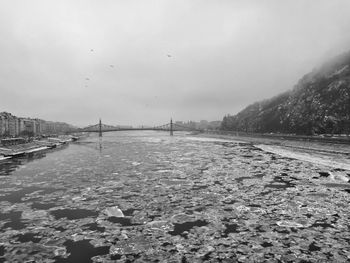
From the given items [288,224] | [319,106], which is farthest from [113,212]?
[319,106]

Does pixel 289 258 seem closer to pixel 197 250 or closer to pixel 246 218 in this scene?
pixel 197 250

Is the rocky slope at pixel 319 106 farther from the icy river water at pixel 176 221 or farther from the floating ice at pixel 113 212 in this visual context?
the floating ice at pixel 113 212

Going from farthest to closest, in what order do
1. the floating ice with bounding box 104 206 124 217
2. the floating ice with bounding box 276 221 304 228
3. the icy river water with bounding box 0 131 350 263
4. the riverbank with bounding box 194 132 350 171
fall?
the riverbank with bounding box 194 132 350 171 → the floating ice with bounding box 104 206 124 217 → the floating ice with bounding box 276 221 304 228 → the icy river water with bounding box 0 131 350 263

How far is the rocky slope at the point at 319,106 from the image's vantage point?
421 feet

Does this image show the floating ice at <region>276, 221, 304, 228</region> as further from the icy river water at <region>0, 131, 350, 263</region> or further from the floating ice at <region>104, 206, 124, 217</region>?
the floating ice at <region>104, 206, 124, 217</region>

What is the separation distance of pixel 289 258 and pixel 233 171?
18.8 metres

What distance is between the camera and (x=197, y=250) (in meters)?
9.72

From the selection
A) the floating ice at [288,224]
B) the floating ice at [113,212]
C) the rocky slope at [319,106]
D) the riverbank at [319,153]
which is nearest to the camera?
the floating ice at [288,224]

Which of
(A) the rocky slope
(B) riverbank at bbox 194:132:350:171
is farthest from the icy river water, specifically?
(A) the rocky slope

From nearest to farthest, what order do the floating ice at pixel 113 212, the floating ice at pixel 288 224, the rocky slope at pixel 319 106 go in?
the floating ice at pixel 288 224 → the floating ice at pixel 113 212 → the rocky slope at pixel 319 106

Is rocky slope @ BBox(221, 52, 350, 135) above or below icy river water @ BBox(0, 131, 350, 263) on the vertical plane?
above

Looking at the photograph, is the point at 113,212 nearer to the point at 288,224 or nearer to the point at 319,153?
the point at 288,224

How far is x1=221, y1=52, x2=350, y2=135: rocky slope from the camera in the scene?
421ft

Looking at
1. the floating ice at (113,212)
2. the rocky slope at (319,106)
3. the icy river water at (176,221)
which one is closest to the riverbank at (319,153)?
the icy river water at (176,221)
